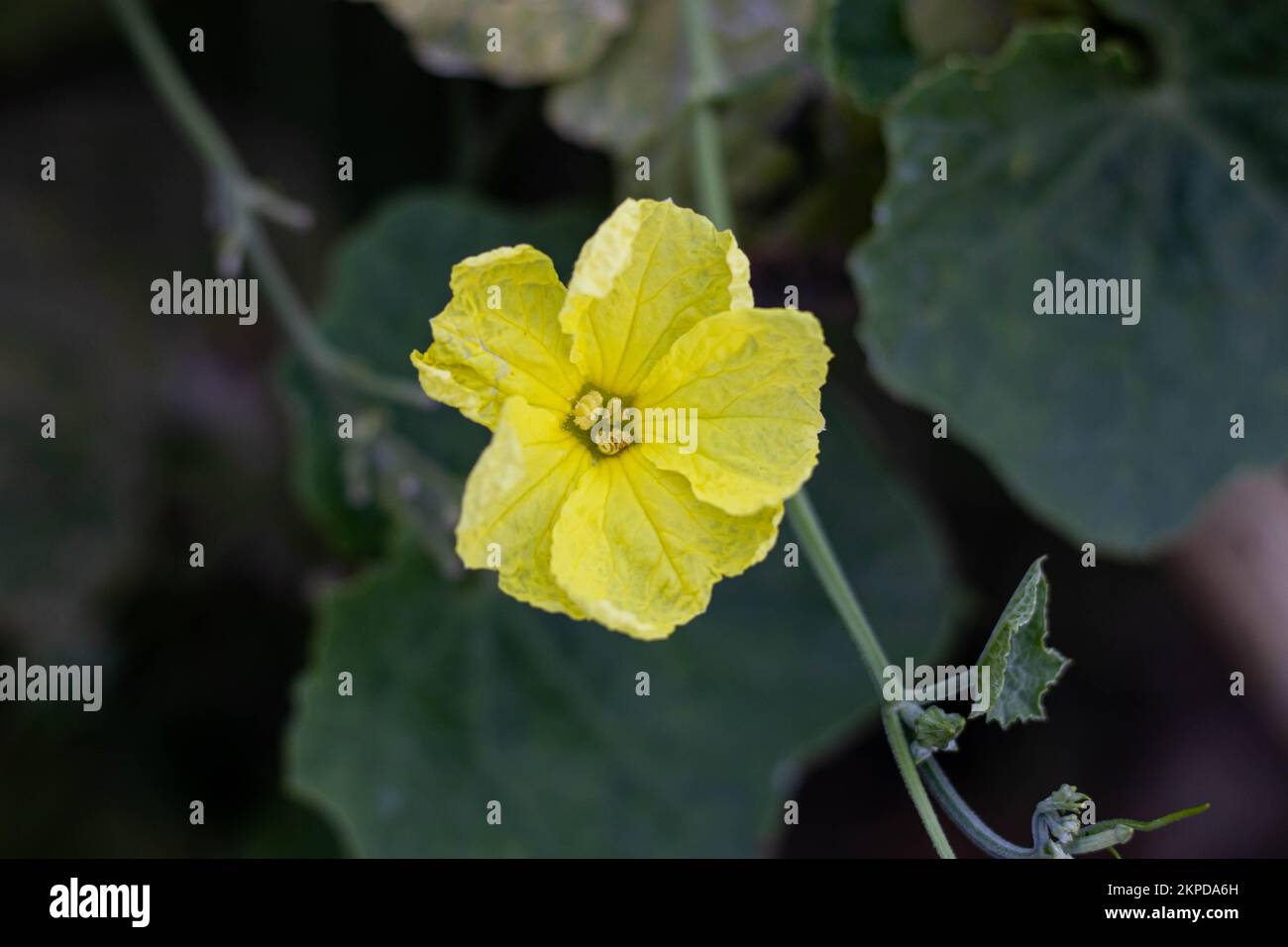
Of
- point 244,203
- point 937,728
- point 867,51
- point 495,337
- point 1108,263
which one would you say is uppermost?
point 867,51

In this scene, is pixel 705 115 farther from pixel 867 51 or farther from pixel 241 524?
pixel 241 524

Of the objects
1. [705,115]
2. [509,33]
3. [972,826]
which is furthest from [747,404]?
[509,33]

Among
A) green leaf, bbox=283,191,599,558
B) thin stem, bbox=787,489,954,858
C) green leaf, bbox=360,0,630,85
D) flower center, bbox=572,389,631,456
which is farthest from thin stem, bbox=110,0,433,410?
thin stem, bbox=787,489,954,858

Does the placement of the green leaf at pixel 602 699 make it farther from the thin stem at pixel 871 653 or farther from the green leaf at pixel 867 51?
the thin stem at pixel 871 653

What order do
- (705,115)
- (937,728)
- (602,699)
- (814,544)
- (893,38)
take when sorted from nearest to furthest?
(937,728), (814,544), (705,115), (893,38), (602,699)

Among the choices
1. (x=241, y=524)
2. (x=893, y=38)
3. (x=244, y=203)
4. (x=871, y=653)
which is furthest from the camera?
(x=241, y=524)

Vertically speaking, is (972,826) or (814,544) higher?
(814,544)

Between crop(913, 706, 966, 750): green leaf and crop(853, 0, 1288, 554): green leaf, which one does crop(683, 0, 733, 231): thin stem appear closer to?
crop(853, 0, 1288, 554): green leaf
